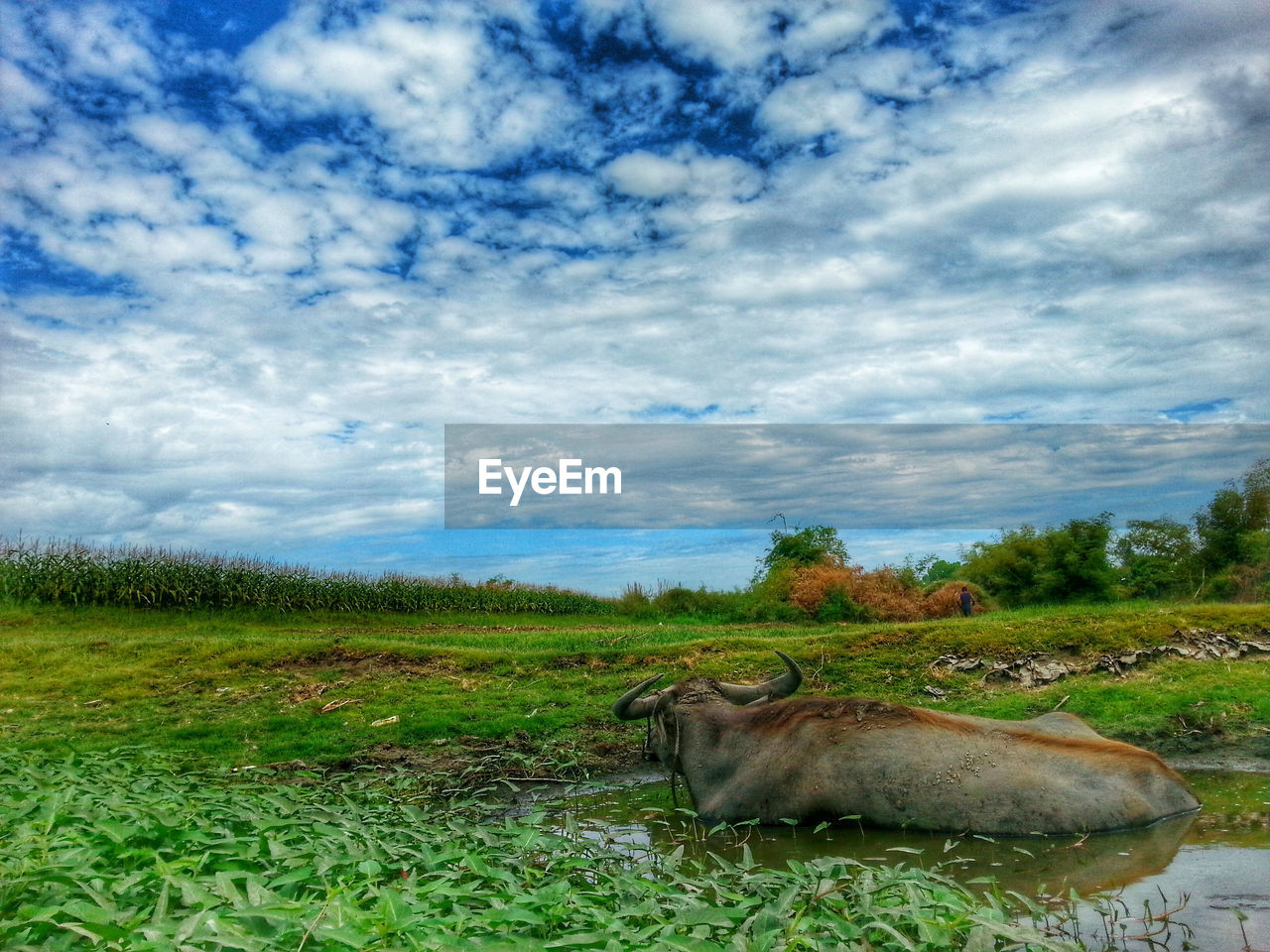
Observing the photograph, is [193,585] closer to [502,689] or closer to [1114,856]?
[502,689]

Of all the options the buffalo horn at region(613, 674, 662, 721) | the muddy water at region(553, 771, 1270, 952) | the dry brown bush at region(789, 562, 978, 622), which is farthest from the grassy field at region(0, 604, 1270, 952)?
the dry brown bush at region(789, 562, 978, 622)

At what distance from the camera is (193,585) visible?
90.6 feet

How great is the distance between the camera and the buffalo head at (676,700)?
807 centimetres

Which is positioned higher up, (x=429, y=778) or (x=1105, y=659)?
(x=1105, y=659)

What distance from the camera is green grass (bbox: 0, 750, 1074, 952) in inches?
109

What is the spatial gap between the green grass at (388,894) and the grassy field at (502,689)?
338 cm

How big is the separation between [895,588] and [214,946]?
24.8 metres

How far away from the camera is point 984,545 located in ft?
84.4

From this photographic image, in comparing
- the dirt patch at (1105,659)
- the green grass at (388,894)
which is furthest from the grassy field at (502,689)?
the green grass at (388,894)

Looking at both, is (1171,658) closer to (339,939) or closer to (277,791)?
(277,791)

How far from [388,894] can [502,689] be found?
9453mm

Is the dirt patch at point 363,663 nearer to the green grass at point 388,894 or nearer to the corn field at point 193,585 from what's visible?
the green grass at point 388,894

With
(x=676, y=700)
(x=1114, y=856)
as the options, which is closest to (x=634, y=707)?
(x=676, y=700)

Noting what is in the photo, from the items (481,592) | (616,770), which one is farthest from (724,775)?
(481,592)
